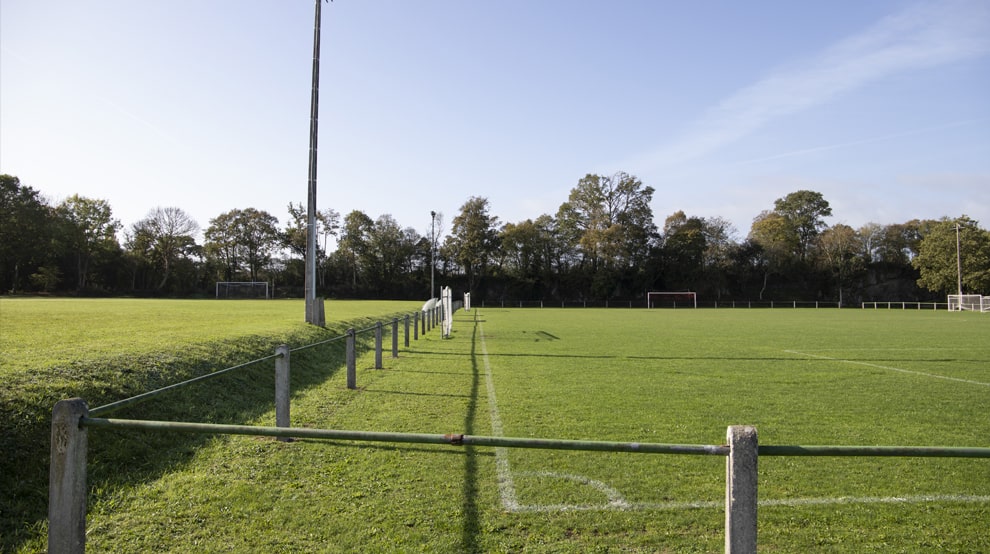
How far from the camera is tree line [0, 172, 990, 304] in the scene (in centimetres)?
7075

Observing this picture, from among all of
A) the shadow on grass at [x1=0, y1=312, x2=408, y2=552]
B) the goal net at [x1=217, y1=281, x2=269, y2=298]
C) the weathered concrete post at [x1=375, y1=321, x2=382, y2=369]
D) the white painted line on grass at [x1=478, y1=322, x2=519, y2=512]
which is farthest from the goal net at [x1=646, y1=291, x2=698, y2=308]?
the white painted line on grass at [x1=478, y1=322, x2=519, y2=512]

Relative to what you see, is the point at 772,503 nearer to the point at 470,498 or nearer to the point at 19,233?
the point at 470,498

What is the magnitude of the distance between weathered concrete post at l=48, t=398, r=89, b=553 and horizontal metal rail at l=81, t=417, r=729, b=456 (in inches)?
2.5

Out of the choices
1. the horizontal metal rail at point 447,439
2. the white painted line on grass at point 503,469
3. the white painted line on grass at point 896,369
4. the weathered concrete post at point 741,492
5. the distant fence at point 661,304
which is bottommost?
the white painted line on grass at point 503,469

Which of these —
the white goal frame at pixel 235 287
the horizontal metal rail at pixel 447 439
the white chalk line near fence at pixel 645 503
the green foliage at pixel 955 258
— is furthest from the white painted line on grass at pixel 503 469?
the green foliage at pixel 955 258

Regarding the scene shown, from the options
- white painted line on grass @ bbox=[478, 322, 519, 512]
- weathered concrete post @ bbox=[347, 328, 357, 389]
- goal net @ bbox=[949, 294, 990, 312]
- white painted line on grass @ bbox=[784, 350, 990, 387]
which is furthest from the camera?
goal net @ bbox=[949, 294, 990, 312]

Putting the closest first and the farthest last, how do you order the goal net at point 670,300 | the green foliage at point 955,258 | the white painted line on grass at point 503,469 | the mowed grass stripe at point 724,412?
the white painted line on grass at point 503,469, the mowed grass stripe at point 724,412, the green foliage at point 955,258, the goal net at point 670,300

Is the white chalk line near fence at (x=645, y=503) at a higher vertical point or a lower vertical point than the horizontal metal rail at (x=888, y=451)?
lower

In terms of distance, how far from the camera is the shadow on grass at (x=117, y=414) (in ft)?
13.8

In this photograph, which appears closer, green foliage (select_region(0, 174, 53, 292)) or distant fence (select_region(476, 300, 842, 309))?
green foliage (select_region(0, 174, 53, 292))

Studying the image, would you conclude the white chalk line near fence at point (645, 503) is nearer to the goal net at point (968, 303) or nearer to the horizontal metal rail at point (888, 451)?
the horizontal metal rail at point (888, 451)

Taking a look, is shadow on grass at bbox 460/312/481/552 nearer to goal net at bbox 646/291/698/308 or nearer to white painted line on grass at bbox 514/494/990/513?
white painted line on grass at bbox 514/494/990/513

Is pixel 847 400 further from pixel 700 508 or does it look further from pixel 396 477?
pixel 396 477

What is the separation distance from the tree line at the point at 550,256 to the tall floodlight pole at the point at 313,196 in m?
55.5
